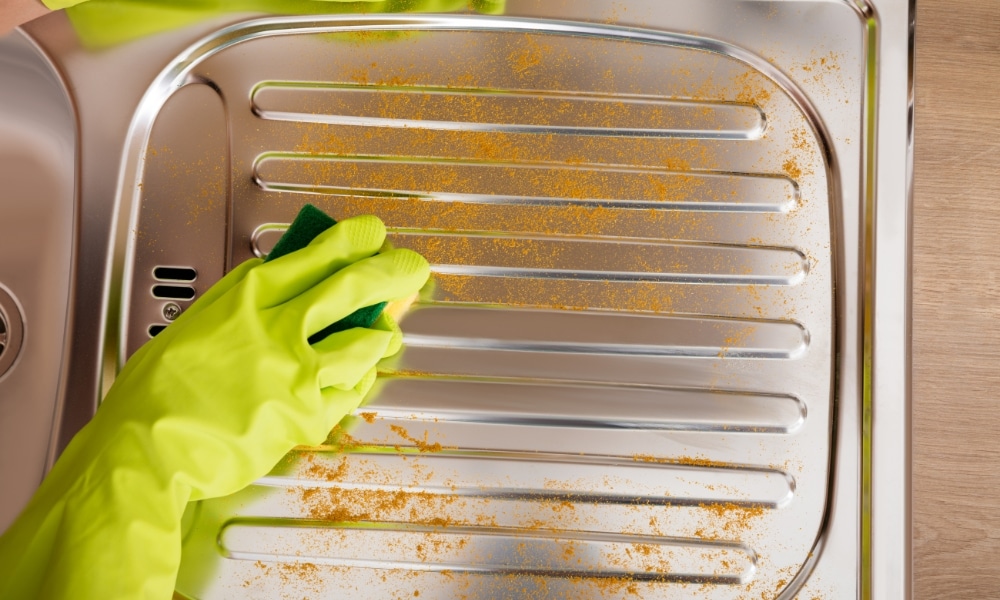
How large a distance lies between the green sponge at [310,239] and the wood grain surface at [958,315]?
601mm

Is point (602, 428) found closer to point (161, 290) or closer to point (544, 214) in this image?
point (544, 214)

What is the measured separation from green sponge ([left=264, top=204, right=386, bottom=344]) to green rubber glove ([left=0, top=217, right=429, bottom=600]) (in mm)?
15

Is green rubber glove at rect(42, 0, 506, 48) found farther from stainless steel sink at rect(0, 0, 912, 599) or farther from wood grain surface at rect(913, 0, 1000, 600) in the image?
wood grain surface at rect(913, 0, 1000, 600)

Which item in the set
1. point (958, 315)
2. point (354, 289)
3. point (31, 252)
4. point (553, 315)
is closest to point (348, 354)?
point (354, 289)

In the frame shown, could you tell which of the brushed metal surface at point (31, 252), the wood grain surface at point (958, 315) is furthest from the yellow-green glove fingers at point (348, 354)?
the wood grain surface at point (958, 315)

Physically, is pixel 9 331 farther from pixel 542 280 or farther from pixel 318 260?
pixel 542 280

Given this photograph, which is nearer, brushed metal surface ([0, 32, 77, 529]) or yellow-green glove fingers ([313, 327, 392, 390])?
yellow-green glove fingers ([313, 327, 392, 390])

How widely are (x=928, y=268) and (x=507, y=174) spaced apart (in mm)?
484

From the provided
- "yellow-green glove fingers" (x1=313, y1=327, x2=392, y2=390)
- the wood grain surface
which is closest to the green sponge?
"yellow-green glove fingers" (x1=313, y1=327, x2=392, y2=390)

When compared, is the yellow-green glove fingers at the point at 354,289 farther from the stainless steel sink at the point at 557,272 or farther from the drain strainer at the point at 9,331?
the drain strainer at the point at 9,331

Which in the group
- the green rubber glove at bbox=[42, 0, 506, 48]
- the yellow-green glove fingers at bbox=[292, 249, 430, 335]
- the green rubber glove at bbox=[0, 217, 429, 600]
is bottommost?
the green rubber glove at bbox=[0, 217, 429, 600]

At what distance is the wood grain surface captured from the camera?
0.70 meters

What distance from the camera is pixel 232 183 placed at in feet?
2.34

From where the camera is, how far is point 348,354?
0.61m
